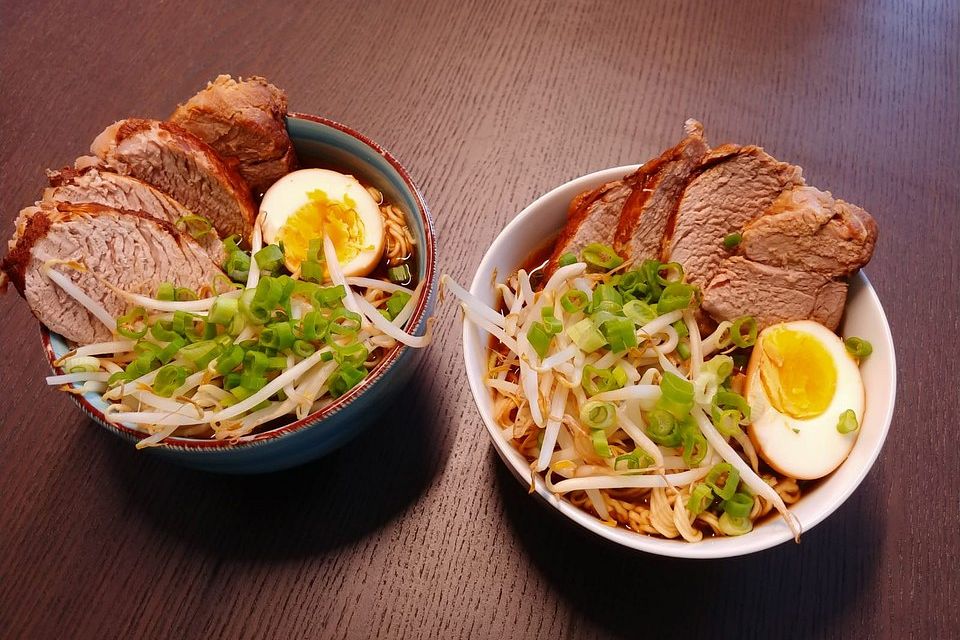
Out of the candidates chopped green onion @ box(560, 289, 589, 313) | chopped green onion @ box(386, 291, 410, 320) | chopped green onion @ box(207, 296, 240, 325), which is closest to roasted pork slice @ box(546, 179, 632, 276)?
chopped green onion @ box(560, 289, 589, 313)

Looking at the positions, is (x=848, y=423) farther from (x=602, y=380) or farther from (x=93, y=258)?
(x=93, y=258)

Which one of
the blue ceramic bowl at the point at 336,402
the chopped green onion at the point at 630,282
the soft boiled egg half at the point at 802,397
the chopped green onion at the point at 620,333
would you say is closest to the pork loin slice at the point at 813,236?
the soft boiled egg half at the point at 802,397

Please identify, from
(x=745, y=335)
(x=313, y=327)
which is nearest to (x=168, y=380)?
(x=313, y=327)

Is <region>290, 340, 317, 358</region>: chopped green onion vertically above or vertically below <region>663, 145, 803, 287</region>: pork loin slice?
below

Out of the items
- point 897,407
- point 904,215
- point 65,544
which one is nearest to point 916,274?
point 904,215

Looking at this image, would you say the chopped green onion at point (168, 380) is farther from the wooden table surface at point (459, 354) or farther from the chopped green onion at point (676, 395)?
the chopped green onion at point (676, 395)

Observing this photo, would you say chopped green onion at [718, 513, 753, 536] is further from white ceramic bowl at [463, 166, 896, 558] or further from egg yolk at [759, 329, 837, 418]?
egg yolk at [759, 329, 837, 418]

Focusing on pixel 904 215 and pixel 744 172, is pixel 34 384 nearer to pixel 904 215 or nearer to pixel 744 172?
pixel 744 172
